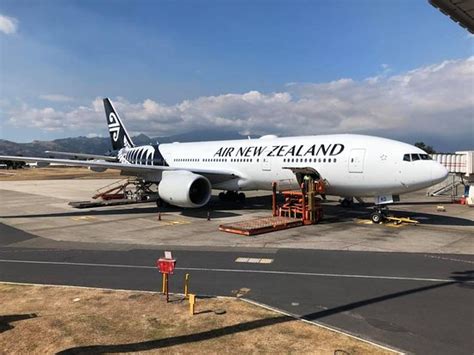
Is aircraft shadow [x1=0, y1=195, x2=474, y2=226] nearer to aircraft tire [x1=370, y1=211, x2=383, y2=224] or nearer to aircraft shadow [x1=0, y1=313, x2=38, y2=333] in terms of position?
aircraft tire [x1=370, y1=211, x2=383, y2=224]

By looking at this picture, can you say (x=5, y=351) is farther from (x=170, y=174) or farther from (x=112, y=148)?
(x=112, y=148)

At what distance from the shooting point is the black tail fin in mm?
38125

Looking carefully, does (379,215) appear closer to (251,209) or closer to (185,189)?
(251,209)

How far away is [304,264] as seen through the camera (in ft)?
40.2

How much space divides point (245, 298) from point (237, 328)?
1752 millimetres

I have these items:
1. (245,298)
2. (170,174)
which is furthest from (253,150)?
(245,298)

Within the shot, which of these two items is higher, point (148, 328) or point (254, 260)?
point (254, 260)

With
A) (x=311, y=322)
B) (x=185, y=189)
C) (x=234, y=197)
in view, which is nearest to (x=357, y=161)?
(x=185, y=189)

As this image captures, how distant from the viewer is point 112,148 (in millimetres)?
40281

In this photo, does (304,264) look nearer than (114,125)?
Yes

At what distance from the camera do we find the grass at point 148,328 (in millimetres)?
6699

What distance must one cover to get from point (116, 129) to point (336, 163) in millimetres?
25196

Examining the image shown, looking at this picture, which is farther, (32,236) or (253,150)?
(253,150)

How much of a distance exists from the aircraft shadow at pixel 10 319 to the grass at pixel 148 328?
18 millimetres
